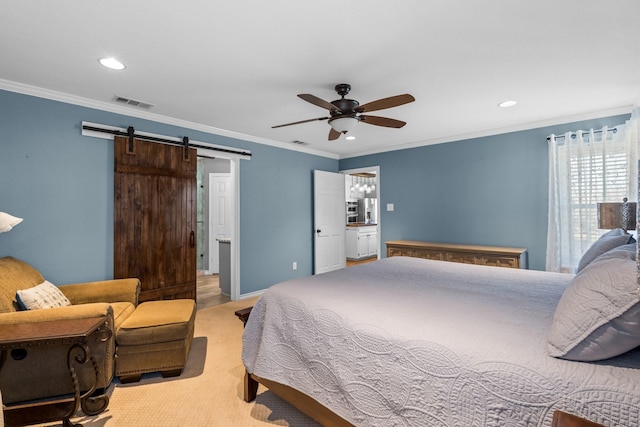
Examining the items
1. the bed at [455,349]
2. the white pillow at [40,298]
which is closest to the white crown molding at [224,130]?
the white pillow at [40,298]

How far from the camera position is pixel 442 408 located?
3.78 feet

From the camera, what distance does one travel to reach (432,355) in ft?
3.98

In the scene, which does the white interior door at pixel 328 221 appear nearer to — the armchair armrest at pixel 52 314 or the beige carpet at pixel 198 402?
the beige carpet at pixel 198 402

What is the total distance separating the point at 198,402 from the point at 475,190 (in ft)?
14.1

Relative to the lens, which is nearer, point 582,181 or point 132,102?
point 132,102

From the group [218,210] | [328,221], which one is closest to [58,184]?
[218,210]

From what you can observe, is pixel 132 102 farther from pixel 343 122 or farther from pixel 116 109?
pixel 343 122

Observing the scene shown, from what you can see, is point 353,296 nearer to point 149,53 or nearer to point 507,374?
point 507,374

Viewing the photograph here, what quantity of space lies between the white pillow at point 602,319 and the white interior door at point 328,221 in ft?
14.9

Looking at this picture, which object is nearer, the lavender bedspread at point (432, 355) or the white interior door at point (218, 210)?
the lavender bedspread at point (432, 355)

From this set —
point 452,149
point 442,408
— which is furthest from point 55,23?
point 452,149

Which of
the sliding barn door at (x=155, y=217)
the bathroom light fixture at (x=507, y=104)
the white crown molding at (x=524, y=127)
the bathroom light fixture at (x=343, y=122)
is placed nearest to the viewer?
the bathroom light fixture at (x=343, y=122)

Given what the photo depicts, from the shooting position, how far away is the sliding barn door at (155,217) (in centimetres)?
336

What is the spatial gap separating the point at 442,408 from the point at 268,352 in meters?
1.04
